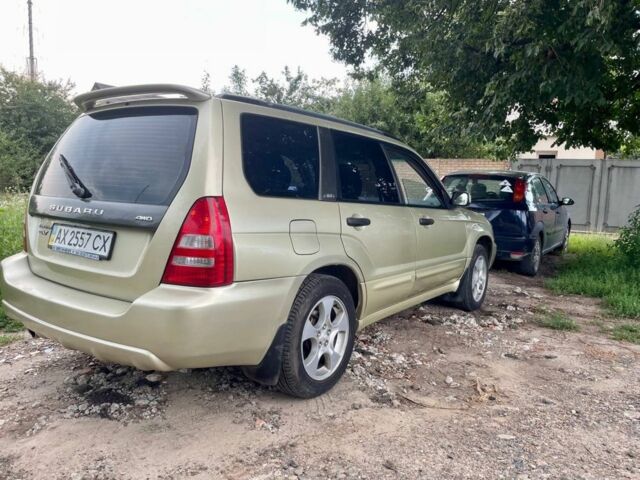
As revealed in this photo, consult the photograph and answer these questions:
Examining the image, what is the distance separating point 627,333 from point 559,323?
593mm

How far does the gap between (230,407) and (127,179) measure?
147cm

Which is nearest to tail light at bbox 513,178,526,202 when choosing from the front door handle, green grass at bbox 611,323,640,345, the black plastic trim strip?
green grass at bbox 611,323,640,345

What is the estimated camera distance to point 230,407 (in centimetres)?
295

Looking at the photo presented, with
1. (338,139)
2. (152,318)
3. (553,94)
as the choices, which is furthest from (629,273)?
(152,318)

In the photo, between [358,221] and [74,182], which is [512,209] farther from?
[74,182]

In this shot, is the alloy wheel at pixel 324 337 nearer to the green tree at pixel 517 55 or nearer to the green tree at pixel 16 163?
the green tree at pixel 517 55

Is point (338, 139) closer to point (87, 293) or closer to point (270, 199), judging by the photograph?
point (270, 199)

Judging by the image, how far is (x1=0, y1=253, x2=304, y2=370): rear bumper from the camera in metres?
2.31

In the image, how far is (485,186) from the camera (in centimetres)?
735

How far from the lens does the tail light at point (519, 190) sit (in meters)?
7.02

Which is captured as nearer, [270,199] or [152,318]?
[152,318]

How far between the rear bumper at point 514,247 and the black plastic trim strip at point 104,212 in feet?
19.1

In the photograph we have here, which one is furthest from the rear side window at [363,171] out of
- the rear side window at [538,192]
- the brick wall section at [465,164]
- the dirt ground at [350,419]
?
the brick wall section at [465,164]

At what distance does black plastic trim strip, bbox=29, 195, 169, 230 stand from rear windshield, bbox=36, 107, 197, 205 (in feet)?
0.13
